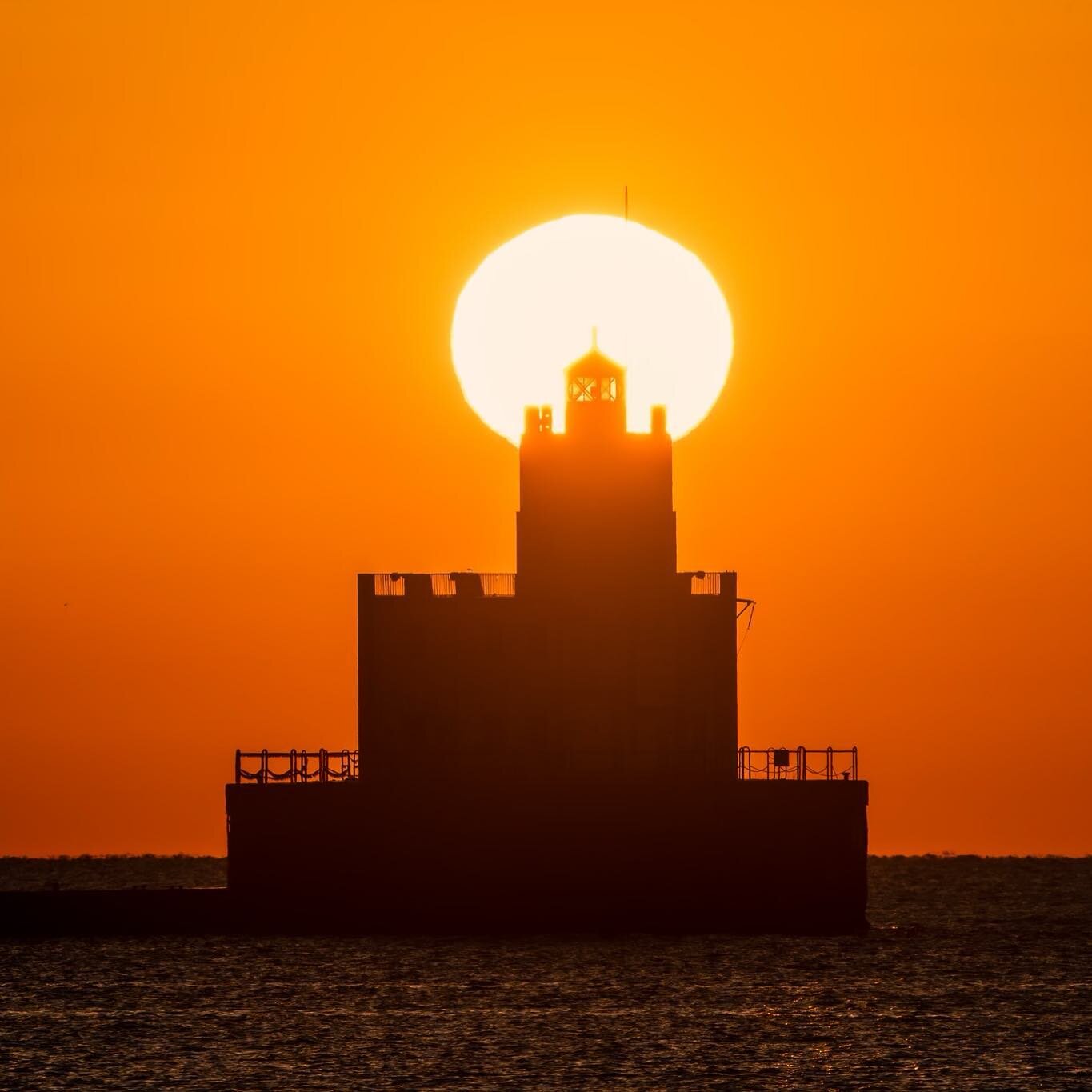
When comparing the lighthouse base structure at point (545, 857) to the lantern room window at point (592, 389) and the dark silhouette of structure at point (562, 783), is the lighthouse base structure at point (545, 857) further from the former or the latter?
the lantern room window at point (592, 389)

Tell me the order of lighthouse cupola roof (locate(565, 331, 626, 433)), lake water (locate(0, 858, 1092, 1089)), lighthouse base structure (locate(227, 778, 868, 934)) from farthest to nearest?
lighthouse cupola roof (locate(565, 331, 626, 433)) → lighthouse base structure (locate(227, 778, 868, 934)) → lake water (locate(0, 858, 1092, 1089))

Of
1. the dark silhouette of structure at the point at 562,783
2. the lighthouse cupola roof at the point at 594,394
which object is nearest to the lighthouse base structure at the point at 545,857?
the dark silhouette of structure at the point at 562,783

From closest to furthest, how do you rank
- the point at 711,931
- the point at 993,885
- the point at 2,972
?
the point at 711,931, the point at 2,972, the point at 993,885

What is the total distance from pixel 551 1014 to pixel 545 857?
10982 millimetres

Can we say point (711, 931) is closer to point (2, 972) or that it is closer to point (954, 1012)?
point (954, 1012)

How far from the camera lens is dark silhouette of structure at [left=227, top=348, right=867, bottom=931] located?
89062 mm

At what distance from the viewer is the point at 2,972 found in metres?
94.4

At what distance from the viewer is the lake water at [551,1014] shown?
69.8 meters

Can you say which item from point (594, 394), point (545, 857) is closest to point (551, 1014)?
point (545, 857)

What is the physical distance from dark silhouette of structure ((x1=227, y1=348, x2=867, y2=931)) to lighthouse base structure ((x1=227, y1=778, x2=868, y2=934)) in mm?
57

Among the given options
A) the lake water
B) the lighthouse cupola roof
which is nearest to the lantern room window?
the lighthouse cupola roof

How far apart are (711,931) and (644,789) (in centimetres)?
491

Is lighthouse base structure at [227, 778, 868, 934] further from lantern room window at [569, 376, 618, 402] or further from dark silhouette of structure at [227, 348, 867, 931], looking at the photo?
lantern room window at [569, 376, 618, 402]

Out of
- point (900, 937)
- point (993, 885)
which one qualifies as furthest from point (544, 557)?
point (993, 885)
